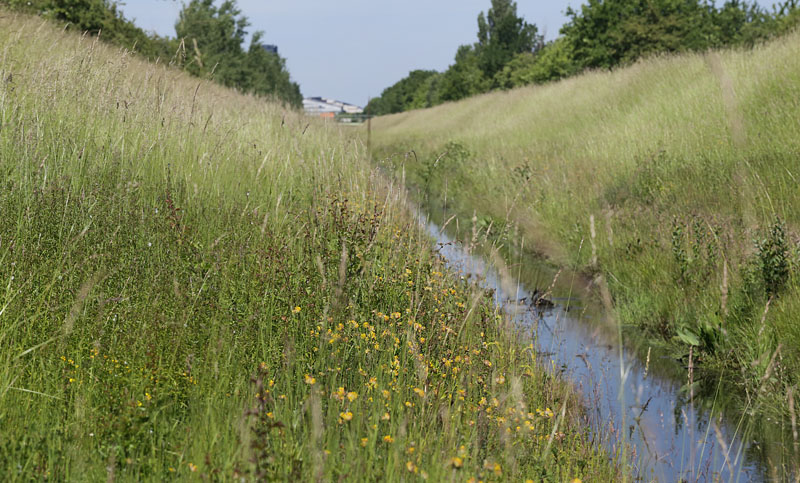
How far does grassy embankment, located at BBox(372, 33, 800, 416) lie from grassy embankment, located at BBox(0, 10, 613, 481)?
878 millimetres

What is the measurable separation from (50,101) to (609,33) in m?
27.5

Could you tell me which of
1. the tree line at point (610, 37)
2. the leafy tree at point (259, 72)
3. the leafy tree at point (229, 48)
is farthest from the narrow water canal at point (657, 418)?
the leafy tree at point (259, 72)

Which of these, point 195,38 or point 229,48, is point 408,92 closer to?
point 229,48

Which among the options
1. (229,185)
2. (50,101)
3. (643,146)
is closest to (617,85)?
(643,146)

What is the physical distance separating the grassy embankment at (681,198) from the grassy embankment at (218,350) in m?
0.88

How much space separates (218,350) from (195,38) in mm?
13097

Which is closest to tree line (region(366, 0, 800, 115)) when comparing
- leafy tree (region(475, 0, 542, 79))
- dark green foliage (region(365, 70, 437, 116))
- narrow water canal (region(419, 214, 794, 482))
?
leafy tree (region(475, 0, 542, 79))

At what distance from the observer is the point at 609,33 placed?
28.3 metres

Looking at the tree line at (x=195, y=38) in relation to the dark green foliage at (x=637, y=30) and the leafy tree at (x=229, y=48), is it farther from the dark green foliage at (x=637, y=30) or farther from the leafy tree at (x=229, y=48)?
the dark green foliage at (x=637, y=30)

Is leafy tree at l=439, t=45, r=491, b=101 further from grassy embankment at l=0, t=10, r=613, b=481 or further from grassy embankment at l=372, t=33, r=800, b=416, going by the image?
grassy embankment at l=0, t=10, r=613, b=481

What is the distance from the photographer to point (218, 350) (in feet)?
8.91

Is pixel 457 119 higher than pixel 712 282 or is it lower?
higher

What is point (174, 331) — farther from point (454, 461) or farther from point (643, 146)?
point (643, 146)

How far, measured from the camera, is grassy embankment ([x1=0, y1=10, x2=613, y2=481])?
220cm
